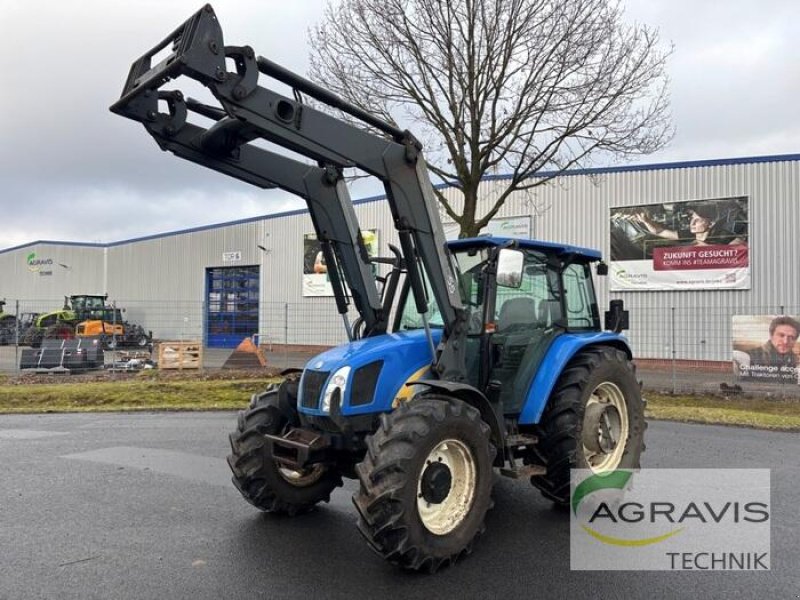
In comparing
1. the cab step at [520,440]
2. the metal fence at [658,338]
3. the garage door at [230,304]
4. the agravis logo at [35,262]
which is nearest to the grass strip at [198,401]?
the metal fence at [658,338]

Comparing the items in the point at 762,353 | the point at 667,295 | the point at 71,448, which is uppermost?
the point at 667,295

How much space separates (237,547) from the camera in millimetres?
4449

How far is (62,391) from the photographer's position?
13180mm

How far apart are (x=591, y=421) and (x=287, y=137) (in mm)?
3384

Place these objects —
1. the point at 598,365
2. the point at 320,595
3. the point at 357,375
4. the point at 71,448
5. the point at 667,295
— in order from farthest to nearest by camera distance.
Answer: the point at 667,295
the point at 71,448
the point at 598,365
the point at 357,375
the point at 320,595

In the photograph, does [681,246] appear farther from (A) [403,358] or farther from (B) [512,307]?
(A) [403,358]

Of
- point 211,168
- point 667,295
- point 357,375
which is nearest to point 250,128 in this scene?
point 211,168

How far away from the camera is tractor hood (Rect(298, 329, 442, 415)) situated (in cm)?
428

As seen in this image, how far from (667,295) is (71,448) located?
16865 mm

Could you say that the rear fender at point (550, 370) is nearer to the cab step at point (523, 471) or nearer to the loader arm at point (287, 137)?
the cab step at point (523, 471)

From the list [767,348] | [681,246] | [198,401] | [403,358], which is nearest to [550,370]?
[403,358]

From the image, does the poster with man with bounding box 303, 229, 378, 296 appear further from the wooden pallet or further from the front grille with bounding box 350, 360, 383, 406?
the front grille with bounding box 350, 360, 383, 406

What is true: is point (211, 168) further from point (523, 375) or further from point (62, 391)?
point (62, 391)

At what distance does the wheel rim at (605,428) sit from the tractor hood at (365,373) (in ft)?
5.33
